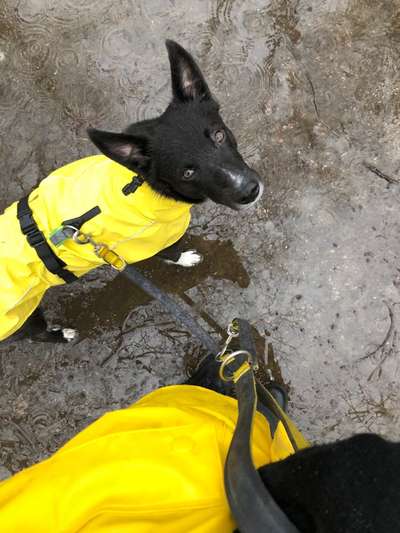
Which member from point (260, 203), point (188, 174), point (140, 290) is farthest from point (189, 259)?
point (188, 174)

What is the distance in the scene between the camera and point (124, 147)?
2.06 meters

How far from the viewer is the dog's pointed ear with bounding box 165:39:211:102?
2082mm

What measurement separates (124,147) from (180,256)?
3.24ft

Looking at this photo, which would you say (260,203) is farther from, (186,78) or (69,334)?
(69,334)

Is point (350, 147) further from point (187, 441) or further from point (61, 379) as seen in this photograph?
point (61, 379)

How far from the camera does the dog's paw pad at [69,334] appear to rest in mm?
2996

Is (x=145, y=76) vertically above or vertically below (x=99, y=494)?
above

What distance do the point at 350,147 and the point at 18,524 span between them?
2.67m

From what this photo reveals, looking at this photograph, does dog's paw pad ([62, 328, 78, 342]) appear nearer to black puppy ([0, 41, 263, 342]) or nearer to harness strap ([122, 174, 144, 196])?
black puppy ([0, 41, 263, 342])

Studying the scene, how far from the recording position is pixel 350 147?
297 cm

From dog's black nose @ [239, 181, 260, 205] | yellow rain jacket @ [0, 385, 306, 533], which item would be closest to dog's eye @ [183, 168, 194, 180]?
dog's black nose @ [239, 181, 260, 205]

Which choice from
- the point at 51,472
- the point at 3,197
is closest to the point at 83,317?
the point at 3,197

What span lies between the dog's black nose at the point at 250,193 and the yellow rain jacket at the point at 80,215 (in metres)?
0.33

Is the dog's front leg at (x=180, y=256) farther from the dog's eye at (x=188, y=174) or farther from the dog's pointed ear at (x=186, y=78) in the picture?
the dog's pointed ear at (x=186, y=78)
